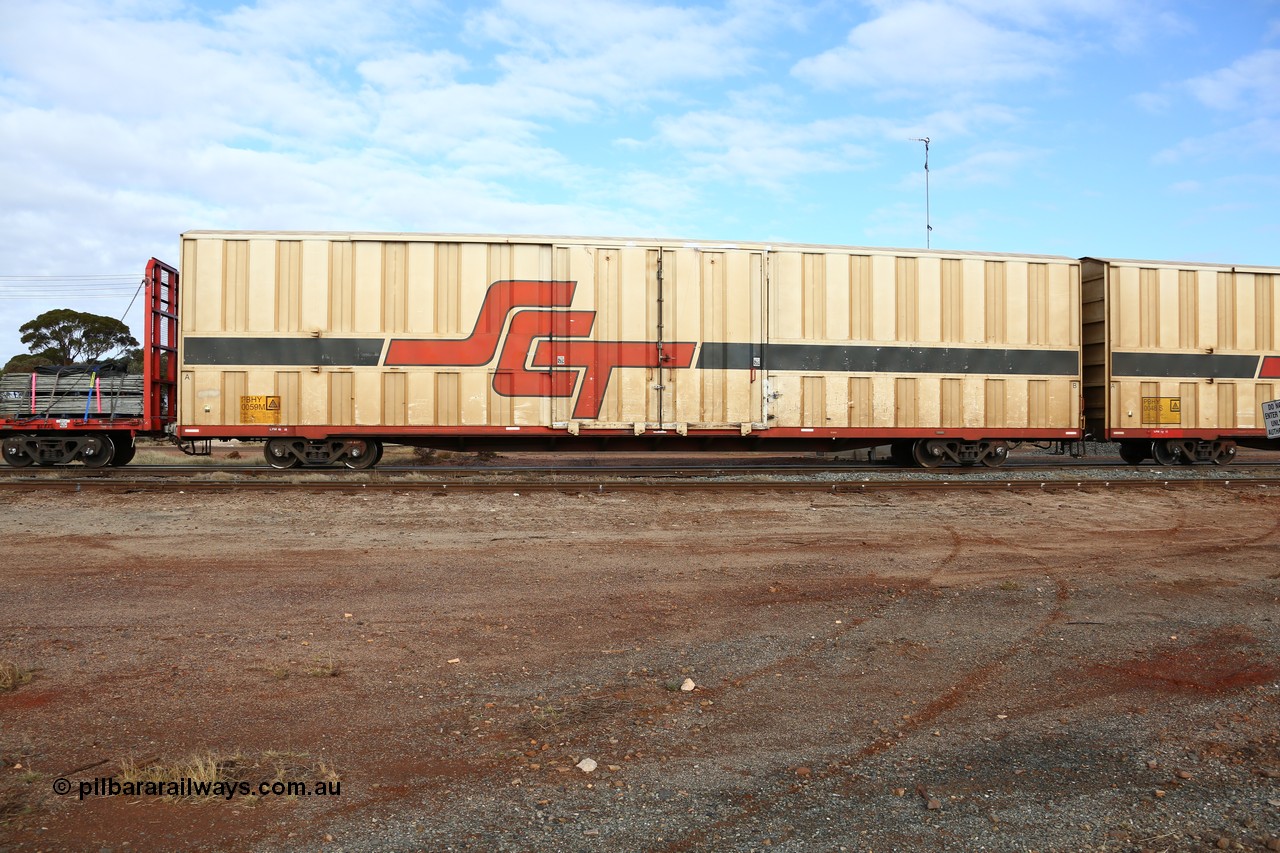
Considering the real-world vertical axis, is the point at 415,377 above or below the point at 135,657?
above

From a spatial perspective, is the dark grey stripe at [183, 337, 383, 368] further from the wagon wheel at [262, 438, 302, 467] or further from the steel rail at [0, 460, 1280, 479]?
the steel rail at [0, 460, 1280, 479]

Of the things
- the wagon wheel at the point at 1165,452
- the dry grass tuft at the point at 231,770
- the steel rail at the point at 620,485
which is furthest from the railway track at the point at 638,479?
the dry grass tuft at the point at 231,770

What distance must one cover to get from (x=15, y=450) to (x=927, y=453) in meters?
16.4

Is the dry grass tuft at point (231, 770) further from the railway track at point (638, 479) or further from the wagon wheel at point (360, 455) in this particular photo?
the wagon wheel at point (360, 455)

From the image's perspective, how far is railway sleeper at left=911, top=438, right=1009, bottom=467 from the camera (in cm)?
1485

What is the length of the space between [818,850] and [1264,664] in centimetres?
377

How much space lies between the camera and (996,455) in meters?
15.1

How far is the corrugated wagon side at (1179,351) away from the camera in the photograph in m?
15.0

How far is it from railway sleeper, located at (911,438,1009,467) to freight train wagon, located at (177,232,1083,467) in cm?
5

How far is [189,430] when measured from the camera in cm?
1328

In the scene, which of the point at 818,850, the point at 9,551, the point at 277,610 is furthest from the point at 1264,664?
the point at 9,551

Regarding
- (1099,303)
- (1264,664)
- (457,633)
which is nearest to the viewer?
(1264,664)

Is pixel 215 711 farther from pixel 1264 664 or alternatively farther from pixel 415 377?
pixel 415 377

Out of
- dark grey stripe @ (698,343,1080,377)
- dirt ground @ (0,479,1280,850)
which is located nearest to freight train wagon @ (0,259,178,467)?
dirt ground @ (0,479,1280,850)
